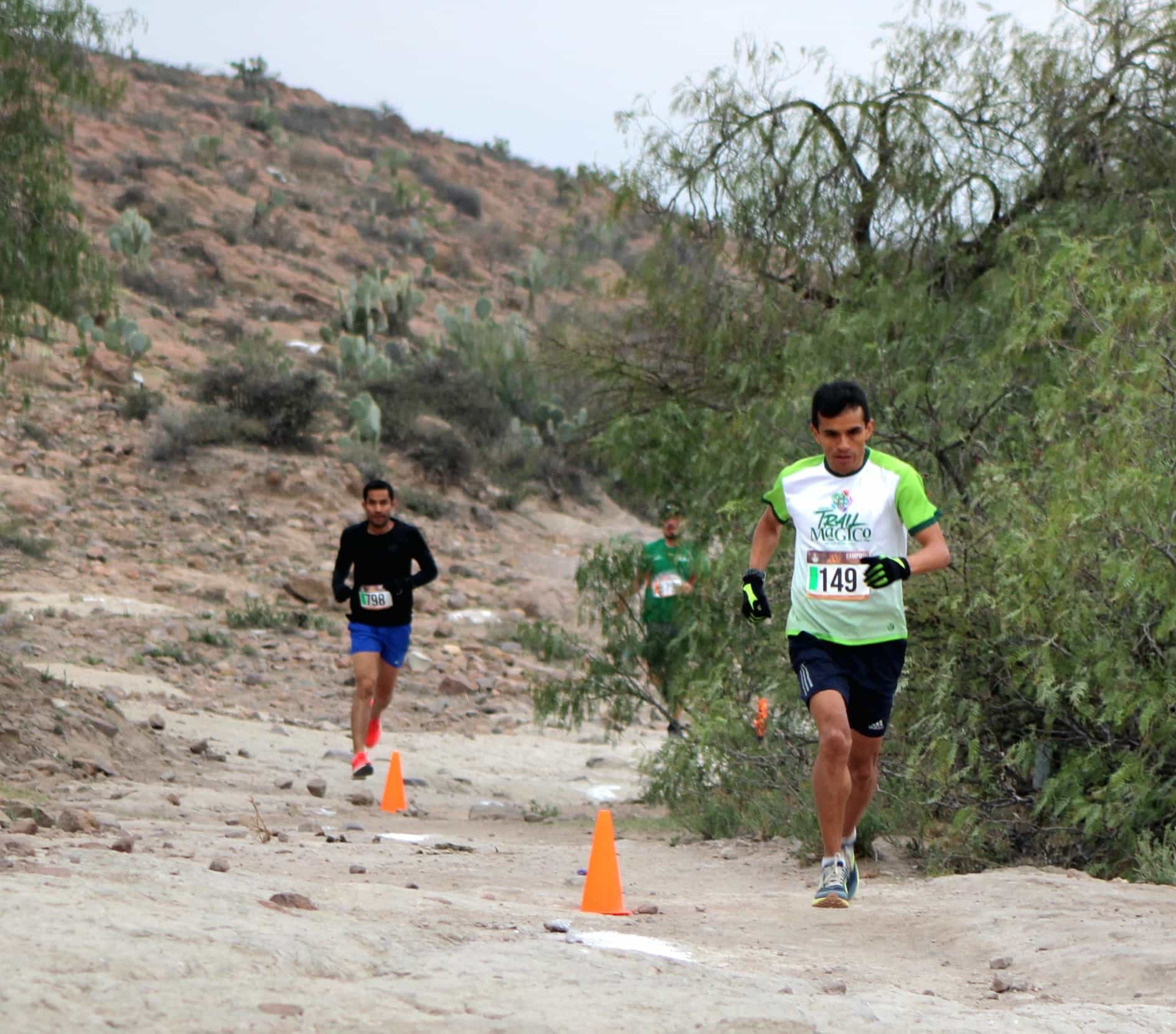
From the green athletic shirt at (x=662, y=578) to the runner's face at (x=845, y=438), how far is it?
19.3ft

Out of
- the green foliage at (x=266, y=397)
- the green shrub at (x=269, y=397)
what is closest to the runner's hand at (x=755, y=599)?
the green foliage at (x=266, y=397)

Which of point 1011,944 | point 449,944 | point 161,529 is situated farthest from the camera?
point 161,529

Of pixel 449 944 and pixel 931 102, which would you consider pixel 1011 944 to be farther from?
pixel 931 102

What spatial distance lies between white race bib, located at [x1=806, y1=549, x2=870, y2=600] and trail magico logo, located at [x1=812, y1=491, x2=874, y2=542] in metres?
0.06

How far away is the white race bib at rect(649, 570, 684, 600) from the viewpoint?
1266 cm

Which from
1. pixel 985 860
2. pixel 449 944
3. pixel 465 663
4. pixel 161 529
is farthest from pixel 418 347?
pixel 449 944

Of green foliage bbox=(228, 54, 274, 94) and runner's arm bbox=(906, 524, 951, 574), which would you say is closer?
runner's arm bbox=(906, 524, 951, 574)

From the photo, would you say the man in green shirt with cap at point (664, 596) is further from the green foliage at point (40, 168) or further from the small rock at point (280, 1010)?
the small rock at point (280, 1010)

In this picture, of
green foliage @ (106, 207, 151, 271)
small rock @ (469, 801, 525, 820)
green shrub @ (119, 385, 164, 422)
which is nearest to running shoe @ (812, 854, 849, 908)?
small rock @ (469, 801, 525, 820)

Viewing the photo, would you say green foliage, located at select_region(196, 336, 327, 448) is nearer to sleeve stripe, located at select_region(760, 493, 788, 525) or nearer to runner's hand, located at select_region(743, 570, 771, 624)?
sleeve stripe, located at select_region(760, 493, 788, 525)

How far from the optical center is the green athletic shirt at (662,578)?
12.5m

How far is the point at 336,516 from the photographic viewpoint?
2428 cm

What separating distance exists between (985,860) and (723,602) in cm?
413

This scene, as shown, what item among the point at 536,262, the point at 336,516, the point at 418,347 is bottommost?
the point at 336,516
